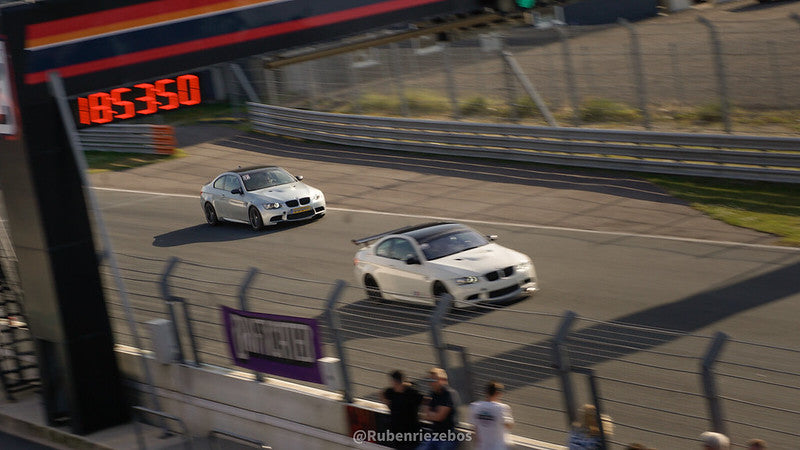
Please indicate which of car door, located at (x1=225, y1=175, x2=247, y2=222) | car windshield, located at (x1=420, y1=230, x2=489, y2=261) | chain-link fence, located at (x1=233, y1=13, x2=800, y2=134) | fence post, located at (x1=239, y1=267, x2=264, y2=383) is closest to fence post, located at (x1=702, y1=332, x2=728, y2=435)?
fence post, located at (x1=239, y1=267, x2=264, y2=383)

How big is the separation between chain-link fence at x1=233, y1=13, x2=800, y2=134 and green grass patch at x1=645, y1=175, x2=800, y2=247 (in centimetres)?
155

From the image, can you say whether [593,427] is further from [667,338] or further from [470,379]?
[667,338]

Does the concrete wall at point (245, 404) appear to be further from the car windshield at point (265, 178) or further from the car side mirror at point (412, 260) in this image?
the car windshield at point (265, 178)

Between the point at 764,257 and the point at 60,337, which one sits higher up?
the point at 60,337

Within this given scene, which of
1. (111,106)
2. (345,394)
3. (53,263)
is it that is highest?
(111,106)

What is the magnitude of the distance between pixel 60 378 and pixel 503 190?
531 inches

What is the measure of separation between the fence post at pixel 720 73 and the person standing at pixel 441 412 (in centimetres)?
1460

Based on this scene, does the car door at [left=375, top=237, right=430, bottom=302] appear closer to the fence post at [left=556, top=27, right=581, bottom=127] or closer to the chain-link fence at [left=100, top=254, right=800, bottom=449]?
the chain-link fence at [left=100, top=254, right=800, bottom=449]

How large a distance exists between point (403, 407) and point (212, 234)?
49.0 feet

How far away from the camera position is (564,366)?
354 inches

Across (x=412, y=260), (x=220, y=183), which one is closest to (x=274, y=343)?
(x=412, y=260)

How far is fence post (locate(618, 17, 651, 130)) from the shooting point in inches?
927

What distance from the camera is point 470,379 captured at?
393 inches

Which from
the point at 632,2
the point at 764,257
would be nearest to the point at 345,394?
the point at 764,257
